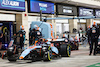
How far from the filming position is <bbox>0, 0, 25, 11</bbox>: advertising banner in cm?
1530

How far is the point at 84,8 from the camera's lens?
24469mm

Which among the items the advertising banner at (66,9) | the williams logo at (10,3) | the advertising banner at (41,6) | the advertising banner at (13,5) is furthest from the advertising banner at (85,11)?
the williams logo at (10,3)

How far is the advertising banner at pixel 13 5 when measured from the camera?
603 inches

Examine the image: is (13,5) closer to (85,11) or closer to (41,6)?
(41,6)

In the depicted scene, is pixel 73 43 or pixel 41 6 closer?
pixel 73 43

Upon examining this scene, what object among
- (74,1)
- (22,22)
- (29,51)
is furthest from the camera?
(74,1)

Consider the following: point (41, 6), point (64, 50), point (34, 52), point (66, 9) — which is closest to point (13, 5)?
point (41, 6)

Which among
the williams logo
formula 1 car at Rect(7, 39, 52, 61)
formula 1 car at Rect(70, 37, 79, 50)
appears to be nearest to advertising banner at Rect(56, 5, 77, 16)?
the williams logo

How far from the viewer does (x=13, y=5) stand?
52.9 feet

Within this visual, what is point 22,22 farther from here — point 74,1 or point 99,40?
point 99,40

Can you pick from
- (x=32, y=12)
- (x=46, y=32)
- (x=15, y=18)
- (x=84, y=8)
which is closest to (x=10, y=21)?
(x=15, y=18)

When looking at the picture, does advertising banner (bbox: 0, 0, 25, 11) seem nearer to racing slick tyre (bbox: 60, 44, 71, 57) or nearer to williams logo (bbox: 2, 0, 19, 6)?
williams logo (bbox: 2, 0, 19, 6)

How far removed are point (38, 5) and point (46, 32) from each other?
28.7 ft

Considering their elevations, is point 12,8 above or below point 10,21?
above
